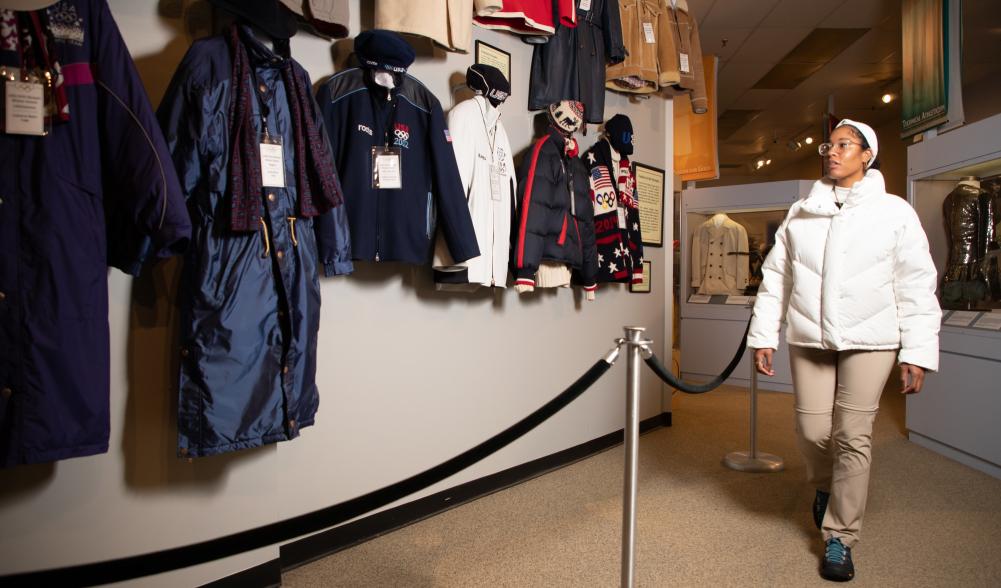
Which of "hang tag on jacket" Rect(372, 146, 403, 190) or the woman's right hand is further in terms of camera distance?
the woman's right hand

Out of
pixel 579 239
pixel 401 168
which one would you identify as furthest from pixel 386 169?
pixel 579 239

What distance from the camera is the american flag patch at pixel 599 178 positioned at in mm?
3611

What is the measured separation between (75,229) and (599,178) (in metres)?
2.77

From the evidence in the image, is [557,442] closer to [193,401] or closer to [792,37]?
[193,401]

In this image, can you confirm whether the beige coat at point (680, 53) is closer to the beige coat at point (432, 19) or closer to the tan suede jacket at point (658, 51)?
the tan suede jacket at point (658, 51)

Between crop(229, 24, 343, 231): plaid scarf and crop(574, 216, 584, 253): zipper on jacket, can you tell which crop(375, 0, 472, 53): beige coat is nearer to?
crop(229, 24, 343, 231): plaid scarf

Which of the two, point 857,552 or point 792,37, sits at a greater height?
point 792,37

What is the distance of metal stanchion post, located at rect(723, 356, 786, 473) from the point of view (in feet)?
11.3

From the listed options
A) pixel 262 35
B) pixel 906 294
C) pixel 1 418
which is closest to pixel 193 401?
pixel 1 418

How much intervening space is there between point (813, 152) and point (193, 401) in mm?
12296

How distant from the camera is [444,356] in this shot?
285cm

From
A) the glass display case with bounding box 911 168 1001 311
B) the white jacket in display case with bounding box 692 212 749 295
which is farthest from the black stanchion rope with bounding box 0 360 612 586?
the white jacket in display case with bounding box 692 212 749 295

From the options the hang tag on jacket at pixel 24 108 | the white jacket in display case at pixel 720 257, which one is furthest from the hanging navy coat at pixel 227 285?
the white jacket in display case at pixel 720 257

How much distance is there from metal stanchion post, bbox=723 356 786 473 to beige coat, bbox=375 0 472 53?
2.39m
